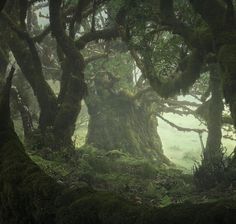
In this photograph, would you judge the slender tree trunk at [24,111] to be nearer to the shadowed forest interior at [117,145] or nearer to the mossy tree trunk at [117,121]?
the shadowed forest interior at [117,145]

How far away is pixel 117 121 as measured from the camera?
82.5 ft

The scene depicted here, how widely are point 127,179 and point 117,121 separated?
12867mm

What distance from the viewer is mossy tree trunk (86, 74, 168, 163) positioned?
24734 mm

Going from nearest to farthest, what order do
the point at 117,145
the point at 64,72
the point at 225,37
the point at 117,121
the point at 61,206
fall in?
the point at 61,206, the point at 225,37, the point at 64,72, the point at 117,145, the point at 117,121

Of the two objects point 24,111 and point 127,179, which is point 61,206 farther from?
point 24,111

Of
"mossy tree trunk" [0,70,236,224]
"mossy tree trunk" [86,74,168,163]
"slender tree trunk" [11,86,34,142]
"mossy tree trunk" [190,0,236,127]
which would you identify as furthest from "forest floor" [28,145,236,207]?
"mossy tree trunk" [86,74,168,163]

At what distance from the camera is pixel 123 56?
76.1 ft

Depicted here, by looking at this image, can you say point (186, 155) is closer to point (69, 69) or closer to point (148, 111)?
point (148, 111)

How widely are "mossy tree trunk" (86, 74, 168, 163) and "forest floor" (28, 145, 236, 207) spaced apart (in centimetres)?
865

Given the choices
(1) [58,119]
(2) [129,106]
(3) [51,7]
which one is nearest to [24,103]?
(1) [58,119]

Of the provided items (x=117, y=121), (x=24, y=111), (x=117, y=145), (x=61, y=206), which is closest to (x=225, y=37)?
(x=61, y=206)

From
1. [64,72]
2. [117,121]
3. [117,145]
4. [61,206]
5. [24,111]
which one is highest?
[117,121]

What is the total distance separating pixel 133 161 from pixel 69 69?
4560mm

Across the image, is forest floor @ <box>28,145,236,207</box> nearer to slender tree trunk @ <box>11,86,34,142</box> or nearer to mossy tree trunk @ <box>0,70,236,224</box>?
slender tree trunk @ <box>11,86,34,142</box>
